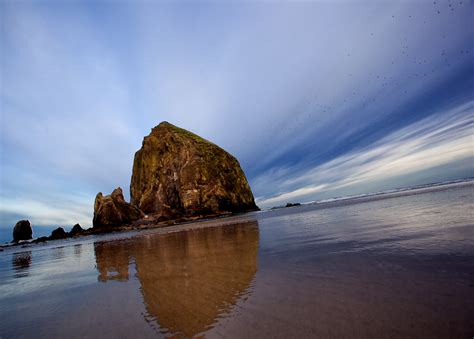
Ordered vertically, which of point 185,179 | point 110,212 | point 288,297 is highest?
point 185,179

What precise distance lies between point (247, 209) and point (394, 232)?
231ft

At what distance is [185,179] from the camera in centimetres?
6775

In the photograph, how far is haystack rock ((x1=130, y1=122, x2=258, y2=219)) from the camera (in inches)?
2576

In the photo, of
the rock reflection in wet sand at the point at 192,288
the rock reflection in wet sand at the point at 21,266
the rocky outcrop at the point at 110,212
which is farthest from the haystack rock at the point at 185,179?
the rock reflection in wet sand at the point at 192,288

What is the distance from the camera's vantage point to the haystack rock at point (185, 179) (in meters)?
65.4

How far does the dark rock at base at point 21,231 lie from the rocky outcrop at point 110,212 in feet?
62.2

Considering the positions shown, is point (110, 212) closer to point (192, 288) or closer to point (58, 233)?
point (58, 233)

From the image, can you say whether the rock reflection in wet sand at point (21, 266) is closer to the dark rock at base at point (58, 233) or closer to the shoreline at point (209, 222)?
the shoreline at point (209, 222)

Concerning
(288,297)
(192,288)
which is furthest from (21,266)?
(288,297)

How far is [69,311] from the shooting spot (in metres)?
4.04

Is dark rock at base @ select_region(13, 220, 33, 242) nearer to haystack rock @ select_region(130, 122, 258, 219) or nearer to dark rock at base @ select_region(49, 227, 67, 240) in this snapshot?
dark rock at base @ select_region(49, 227, 67, 240)

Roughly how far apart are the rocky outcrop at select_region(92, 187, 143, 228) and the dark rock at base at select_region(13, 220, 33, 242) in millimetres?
18955

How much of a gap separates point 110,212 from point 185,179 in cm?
2084

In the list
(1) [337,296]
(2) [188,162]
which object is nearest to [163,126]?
(2) [188,162]
